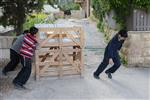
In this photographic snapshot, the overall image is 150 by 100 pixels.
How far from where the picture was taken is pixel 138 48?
10508 mm

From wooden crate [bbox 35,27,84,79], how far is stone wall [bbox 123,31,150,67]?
2.06 m

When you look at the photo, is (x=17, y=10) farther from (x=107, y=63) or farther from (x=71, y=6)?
(x=71, y=6)

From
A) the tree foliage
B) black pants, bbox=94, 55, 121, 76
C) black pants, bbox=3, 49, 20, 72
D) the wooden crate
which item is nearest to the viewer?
the wooden crate

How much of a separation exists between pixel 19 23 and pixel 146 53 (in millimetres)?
4256

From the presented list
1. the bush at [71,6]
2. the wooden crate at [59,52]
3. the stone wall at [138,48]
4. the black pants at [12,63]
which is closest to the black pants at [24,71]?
the wooden crate at [59,52]

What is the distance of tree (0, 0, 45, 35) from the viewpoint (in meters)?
10.6

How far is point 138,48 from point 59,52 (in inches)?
115

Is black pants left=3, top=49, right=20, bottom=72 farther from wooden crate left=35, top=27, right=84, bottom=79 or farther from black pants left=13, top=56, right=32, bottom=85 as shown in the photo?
black pants left=13, top=56, right=32, bottom=85

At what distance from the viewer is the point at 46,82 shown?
8.81 meters

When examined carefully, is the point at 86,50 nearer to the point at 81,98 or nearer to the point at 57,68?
the point at 57,68

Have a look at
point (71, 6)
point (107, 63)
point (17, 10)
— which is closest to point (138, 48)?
point (107, 63)

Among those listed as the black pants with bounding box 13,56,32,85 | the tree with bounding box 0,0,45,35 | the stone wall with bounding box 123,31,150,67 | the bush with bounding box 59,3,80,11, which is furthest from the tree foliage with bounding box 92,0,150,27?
the bush with bounding box 59,3,80,11

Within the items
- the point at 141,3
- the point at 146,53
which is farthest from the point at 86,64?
the point at 141,3

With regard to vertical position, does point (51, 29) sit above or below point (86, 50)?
above
